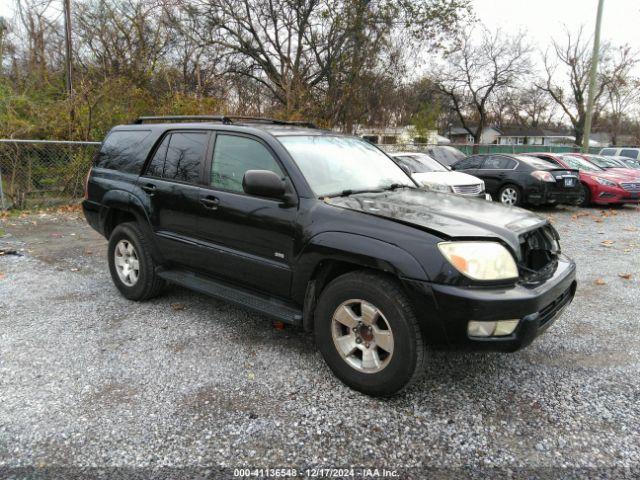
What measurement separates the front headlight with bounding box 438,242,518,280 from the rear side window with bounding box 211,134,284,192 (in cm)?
146

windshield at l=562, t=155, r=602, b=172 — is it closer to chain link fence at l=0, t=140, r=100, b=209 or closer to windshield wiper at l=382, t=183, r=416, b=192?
windshield wiper at l=382, t=183, r=416, b=192

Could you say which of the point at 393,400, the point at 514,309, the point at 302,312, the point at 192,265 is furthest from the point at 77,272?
the point at 514,309

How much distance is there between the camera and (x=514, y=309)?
2.65m

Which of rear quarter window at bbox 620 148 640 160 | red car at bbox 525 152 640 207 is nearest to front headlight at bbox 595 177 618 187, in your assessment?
red car at bbox 525 152 640 207

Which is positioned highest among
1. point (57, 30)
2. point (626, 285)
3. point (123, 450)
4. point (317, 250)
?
point (57, 30)

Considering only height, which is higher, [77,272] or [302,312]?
[302,312]

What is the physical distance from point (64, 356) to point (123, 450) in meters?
1.40

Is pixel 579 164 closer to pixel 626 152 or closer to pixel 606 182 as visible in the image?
pixel 606 182

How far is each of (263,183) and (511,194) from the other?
33.6 feet

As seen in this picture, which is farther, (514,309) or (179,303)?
(179,303)

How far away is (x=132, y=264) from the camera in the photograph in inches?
184

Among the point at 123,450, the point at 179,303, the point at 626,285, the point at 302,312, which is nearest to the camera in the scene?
the point at 123,450

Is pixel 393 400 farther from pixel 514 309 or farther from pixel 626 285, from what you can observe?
pixel 626 285

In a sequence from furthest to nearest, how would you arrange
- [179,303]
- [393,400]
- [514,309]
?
1. [179,303]
2. [393,400]
3. [514,309]
